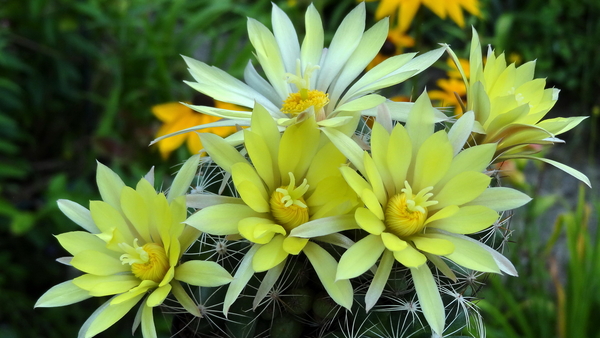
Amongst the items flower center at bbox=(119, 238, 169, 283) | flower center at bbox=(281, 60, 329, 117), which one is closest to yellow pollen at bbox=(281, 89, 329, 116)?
flower center at bbox=(281, 60, 329, 117)

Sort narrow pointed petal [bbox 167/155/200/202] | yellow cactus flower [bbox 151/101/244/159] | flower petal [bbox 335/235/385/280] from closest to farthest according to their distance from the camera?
flower petal [bbox 335/235/385/280] → narrow pointed petal [bbox 167/155/200/202] → yellow cactus flower [bbox 151/101/244/159]

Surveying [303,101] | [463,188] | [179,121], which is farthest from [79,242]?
[179,121]

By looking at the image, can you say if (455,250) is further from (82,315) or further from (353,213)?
(82,315)

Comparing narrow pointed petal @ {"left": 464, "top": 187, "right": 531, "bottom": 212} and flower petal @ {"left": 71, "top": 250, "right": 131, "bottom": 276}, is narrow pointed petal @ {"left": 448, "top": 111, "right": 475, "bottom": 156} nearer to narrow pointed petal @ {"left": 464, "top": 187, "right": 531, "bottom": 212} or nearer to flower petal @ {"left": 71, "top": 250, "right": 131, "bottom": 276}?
narrow pointed petal @ {"left": 464, "top": 187, "right": 531, "bottom": 212}

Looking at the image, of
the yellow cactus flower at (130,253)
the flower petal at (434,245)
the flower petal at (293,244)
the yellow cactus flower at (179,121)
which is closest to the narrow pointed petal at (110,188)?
the yellow cactus flower at (130,253)

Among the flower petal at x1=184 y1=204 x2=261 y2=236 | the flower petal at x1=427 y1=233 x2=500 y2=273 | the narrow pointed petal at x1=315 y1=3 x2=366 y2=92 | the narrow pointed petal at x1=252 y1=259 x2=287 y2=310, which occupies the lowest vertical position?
the narrow pointed petal at x1=252 y1=259 x2=287 y2=310

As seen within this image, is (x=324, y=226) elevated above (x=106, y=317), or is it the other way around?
(x=324, y=226)

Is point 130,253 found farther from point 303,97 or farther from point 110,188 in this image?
point 303,97
